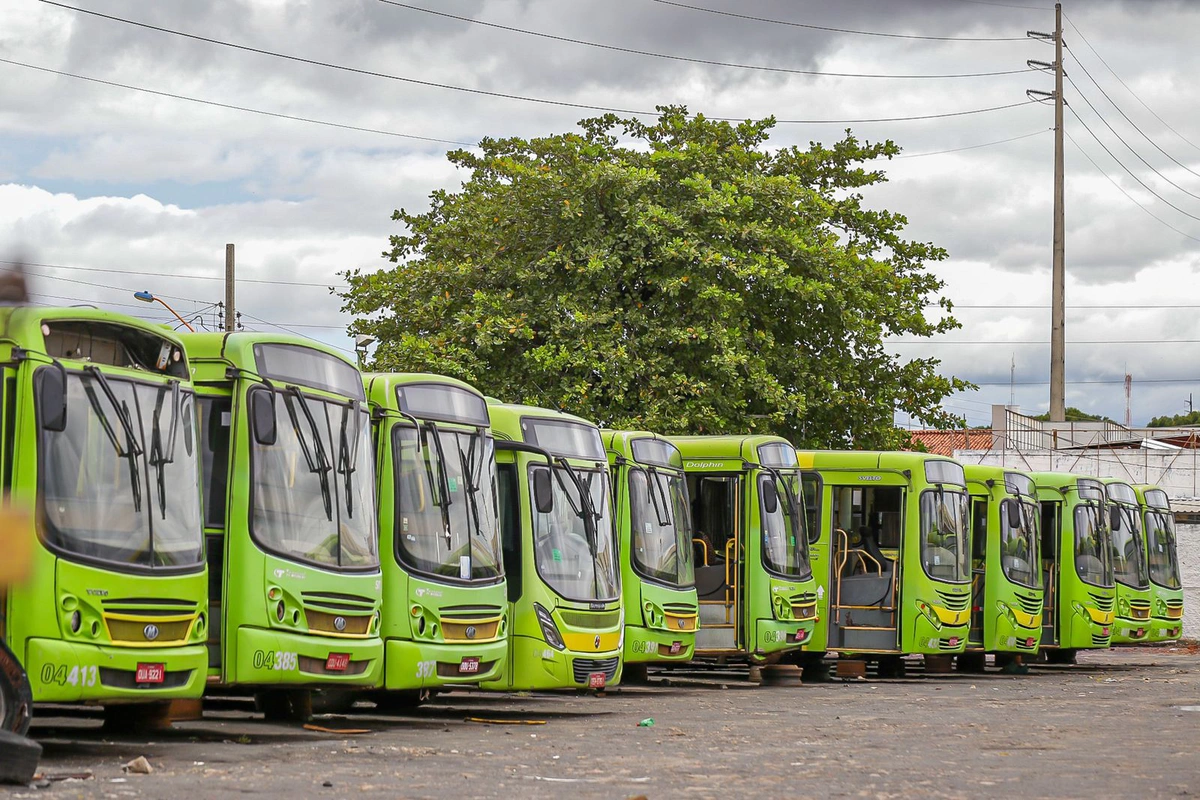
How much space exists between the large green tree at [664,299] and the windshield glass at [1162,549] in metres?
4.29

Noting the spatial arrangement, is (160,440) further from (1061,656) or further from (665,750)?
(1061,656)

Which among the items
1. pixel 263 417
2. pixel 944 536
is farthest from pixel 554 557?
pixel 944 536

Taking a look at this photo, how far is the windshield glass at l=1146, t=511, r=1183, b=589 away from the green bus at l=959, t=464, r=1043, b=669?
560cm

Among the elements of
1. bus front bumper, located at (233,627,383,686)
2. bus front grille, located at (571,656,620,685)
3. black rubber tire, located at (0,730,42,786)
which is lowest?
bus front grille, located at (571,656,620,685)

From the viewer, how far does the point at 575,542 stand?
17219 mm

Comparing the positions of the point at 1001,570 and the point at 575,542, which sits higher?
the point at 575,542

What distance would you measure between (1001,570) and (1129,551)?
206 inches

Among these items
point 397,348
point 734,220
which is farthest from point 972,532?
point 397,348

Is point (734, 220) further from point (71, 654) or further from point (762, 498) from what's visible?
point (71, 654)

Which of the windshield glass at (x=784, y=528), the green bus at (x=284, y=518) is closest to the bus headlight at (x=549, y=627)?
the green bus at (x=284, y=518)

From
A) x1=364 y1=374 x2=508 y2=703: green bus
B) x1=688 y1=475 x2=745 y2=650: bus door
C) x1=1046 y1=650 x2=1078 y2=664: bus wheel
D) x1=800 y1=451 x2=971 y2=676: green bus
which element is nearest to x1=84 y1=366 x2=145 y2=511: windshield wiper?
x1=364 y1=374 x2=508 y2=703: green bus

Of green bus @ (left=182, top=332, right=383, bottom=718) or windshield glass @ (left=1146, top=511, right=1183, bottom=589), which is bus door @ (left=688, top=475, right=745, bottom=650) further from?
windshield glass @ (left=1146, top=511, right=1183, bottom=589)

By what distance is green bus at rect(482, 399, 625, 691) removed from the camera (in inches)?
652

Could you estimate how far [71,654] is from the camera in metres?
10.6
